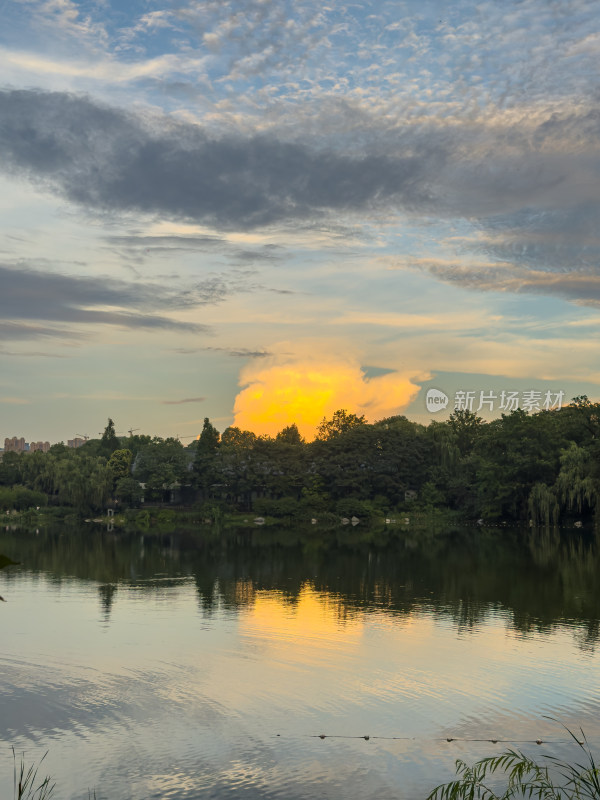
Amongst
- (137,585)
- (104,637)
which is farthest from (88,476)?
(104,637)

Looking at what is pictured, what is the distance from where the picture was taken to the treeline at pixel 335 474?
203 feet

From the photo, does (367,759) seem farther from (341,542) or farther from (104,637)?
(341,542)

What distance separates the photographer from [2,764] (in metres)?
11.4

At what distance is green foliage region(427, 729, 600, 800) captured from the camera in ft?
17.5

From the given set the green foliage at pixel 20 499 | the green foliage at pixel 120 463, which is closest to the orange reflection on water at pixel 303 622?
the green foliage at pixel 20 499

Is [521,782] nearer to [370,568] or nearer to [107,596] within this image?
[107,596]

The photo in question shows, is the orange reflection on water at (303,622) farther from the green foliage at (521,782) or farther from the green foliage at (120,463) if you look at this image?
the green foliage at (120,463)

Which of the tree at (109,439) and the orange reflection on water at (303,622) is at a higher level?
the tree at (109,439)

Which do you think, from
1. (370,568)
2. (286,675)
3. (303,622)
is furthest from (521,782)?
(370,568)

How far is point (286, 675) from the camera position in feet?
53.7

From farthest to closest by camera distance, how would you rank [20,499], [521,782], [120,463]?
[120,463], [20,499], [521,782]

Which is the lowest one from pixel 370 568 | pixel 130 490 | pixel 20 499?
pixel 370 568

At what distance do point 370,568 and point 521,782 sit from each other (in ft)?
81.9

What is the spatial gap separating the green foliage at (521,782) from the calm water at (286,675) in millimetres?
766
